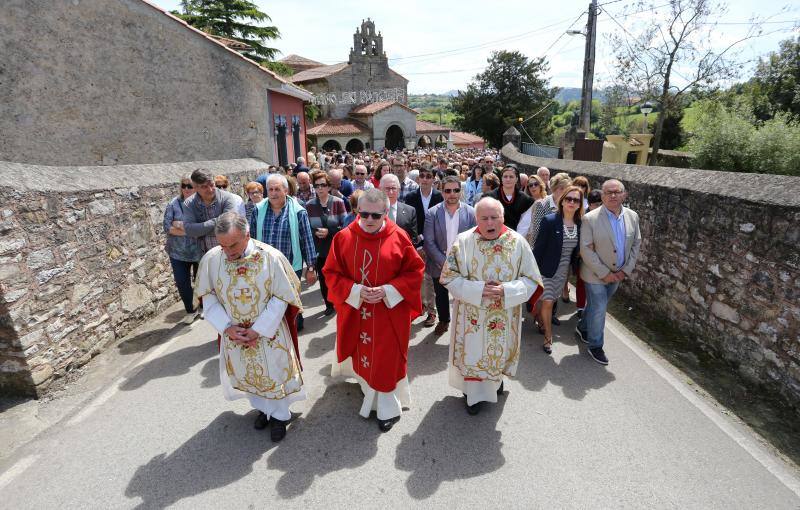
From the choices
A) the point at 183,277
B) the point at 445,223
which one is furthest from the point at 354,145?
the point at 445,223

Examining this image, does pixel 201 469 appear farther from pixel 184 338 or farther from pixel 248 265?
pixel 184 338

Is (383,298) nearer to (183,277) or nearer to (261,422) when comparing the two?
(261,422)

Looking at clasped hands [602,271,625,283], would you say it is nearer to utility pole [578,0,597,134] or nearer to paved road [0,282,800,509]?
paved road [0,282,800,509]

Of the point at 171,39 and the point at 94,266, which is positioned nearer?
the point at 94,266

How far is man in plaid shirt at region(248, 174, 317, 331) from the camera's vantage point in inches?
201

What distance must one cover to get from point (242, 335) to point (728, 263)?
476cm

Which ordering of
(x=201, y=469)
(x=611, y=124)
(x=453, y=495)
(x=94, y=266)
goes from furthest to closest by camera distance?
1. (x=611, y=124)
2. (x=94, y=266)
3. (x=201, y=469)
4. (x=453, y=495)

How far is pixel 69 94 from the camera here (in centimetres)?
912

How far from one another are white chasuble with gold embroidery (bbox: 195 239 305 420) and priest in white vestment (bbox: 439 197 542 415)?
1.39 metres

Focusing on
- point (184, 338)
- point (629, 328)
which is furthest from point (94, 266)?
point (629, 328)

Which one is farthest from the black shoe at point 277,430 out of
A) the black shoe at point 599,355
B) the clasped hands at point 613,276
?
the clasped hands at point 613,276

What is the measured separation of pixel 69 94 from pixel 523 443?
433 inches

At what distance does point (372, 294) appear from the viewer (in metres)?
3.44

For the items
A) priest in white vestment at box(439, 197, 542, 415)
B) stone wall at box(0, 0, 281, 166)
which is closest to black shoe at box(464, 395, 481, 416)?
priest in white vestment at box(439, 197, 542, 415)
